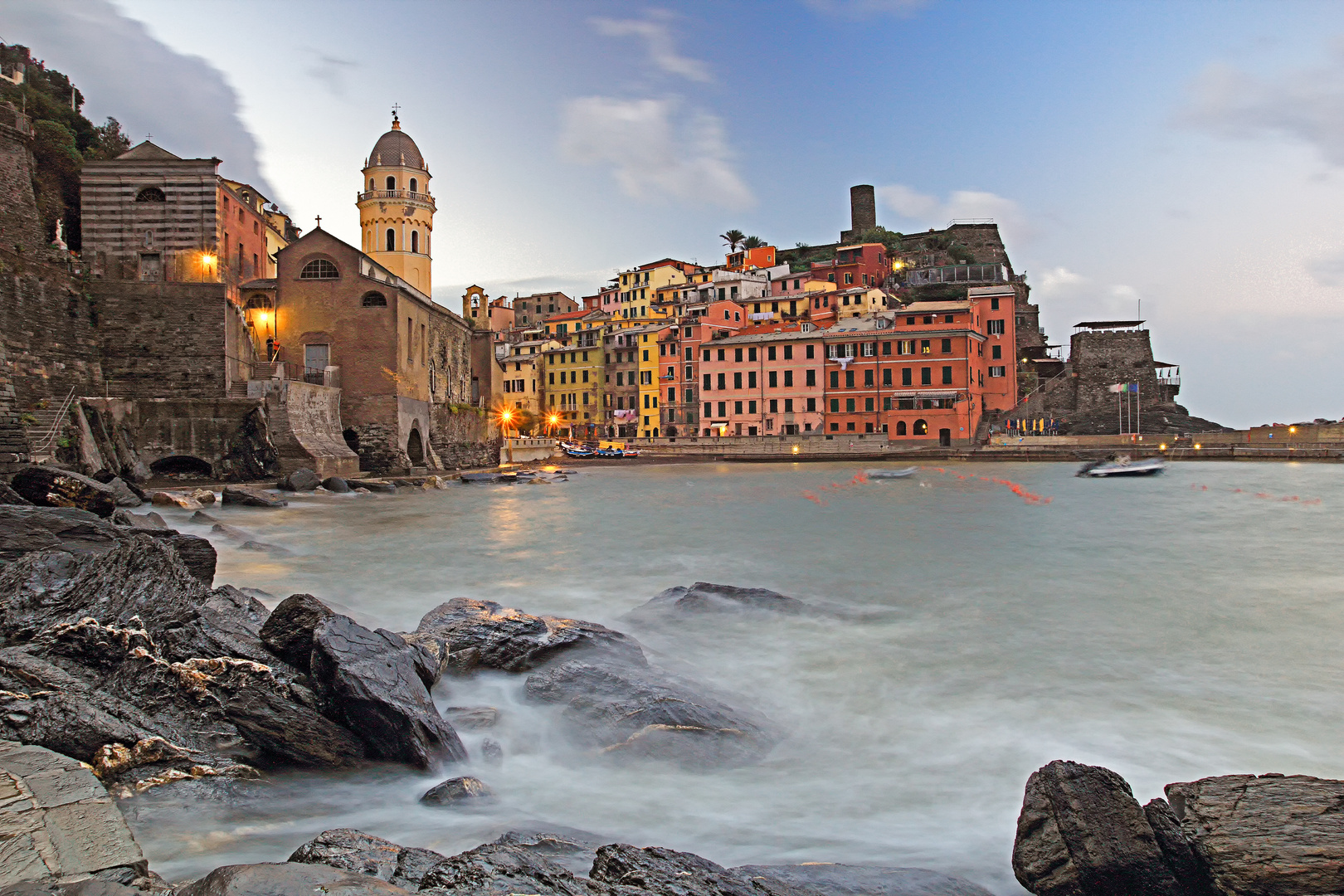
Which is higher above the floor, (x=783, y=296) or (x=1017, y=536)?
(x=783, y=296)

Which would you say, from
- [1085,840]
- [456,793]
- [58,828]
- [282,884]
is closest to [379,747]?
[456,793]

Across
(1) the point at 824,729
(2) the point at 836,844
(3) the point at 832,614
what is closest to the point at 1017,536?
(3) the point at 832,614

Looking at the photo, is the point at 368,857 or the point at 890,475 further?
the point at 890,475

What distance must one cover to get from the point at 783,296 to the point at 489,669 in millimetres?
58865

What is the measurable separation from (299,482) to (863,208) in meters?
79.8

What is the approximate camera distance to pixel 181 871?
340 centimetres

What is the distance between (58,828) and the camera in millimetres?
2812

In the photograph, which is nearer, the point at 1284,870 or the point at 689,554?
the point at 1284,870

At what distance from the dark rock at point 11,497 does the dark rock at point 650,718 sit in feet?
29.4

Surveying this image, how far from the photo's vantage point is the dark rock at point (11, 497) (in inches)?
417

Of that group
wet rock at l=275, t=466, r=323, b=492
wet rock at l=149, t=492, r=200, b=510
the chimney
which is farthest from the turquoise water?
the chimney

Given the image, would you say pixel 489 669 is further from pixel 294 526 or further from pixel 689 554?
pixel 294 526

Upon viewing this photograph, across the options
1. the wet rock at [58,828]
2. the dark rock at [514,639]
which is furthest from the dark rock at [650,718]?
the wet rock at [58,828]

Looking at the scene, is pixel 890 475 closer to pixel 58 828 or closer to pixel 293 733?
pixel 293 733
